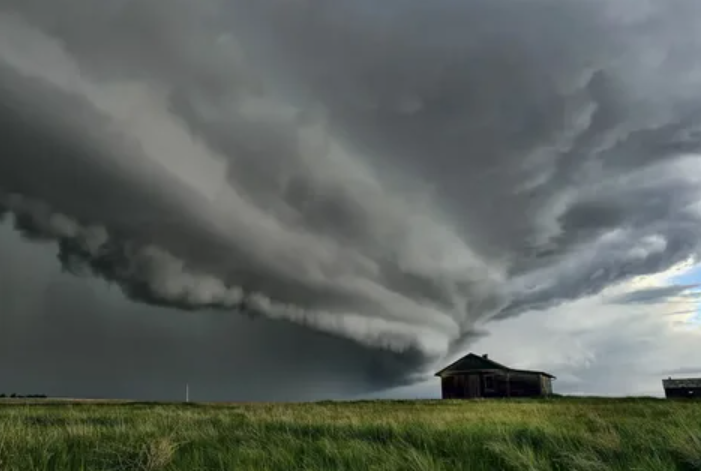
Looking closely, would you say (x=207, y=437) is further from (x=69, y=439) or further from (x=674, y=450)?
(x=674, y=450)

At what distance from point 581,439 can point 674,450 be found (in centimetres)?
169

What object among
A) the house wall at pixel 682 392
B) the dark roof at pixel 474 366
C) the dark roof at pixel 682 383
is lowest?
the house wall at pixel 682 392

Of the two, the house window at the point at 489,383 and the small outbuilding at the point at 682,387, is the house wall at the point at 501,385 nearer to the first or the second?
the house window at the point at 489,383

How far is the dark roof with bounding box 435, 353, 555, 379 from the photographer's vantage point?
71062 mm

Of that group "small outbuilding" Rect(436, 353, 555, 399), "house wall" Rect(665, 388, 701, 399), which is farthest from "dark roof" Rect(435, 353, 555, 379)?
"house wall" Rect(665, 388, 701, 399)

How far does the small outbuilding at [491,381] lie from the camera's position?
69.8m

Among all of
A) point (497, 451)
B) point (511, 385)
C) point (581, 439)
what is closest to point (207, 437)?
point (497, 451)

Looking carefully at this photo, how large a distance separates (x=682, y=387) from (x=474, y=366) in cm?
2712

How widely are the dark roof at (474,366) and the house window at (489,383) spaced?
1017mm

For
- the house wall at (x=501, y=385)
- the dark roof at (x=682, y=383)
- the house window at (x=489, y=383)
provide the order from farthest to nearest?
the dark roof at (x=682, y=383) < the house window at (x=489, y=383) < the house wall at (x=501, y=385)

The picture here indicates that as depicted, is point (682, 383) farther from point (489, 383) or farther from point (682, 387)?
point (489, 383)

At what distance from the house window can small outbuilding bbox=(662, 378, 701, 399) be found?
22.6 meters

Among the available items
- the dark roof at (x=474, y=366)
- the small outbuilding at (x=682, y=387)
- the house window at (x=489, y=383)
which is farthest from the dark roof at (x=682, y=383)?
the house window at (x=489, y=383)

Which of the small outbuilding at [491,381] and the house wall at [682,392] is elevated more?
the small outbuilding at [491,381]
